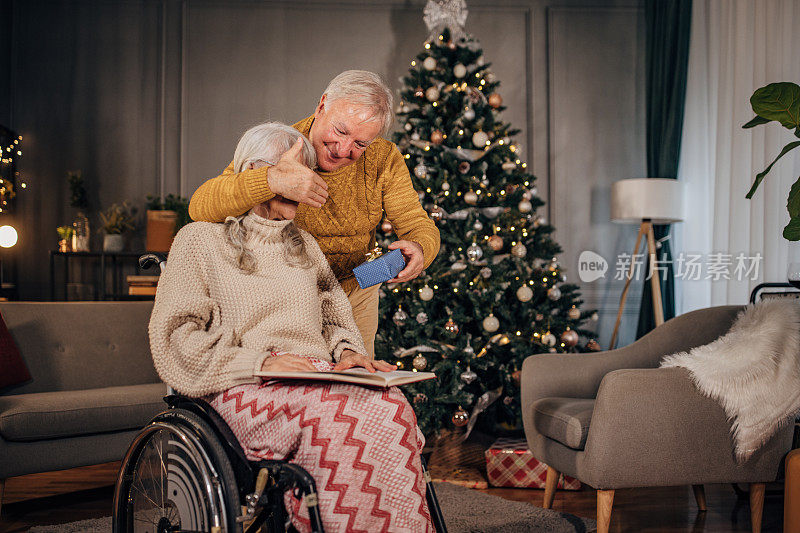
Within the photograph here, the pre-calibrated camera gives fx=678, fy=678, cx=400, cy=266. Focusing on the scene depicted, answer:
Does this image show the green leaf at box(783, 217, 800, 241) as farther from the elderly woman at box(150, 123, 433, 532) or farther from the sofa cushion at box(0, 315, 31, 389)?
the sofa cushion at box(0, 315, 31, 389)

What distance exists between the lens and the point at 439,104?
12.7ft

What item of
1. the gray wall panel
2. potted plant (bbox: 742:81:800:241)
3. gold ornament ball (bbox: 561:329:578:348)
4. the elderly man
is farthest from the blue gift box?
the gray wall panel

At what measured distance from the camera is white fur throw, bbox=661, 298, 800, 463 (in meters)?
2.06

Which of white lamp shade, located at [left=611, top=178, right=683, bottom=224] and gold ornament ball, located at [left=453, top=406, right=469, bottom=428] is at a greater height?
white lamp shade, located at [left=611, top=178, right=683, bottom=224]

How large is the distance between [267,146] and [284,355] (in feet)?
1.63

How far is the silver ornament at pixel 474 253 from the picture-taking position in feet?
11.7

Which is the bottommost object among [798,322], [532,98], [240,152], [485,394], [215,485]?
[485,394]

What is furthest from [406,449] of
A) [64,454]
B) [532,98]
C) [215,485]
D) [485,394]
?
[532,98]

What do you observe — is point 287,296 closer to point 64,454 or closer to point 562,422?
point 562,422

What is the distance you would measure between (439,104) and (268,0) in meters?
2.07

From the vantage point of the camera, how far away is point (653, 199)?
4070 millimetres

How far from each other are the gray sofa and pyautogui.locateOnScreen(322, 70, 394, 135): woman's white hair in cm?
161

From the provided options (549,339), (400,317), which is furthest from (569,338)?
(400,317)

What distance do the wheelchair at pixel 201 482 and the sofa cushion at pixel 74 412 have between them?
106 centimetres
